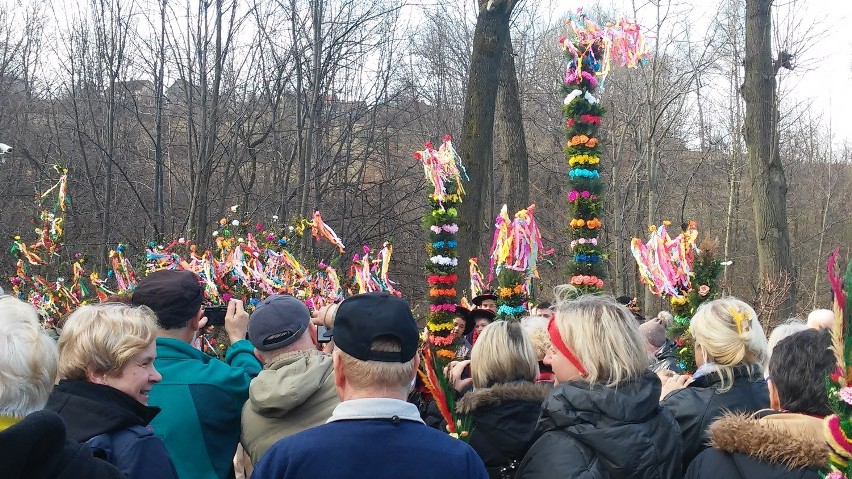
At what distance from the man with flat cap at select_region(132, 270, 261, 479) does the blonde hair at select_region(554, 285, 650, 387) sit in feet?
4.58

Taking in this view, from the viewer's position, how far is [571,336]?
2.91m

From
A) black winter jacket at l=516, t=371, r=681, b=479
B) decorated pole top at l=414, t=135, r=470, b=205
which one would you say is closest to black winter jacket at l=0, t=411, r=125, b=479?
black winter jacket at l=516, t=371, r=681, b=479

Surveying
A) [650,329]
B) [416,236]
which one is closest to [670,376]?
[650,329]

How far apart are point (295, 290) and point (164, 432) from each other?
574cm

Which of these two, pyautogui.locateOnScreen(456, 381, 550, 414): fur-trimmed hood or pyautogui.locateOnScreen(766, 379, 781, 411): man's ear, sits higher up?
pyautogui.locateOnScreen(766, 379, 781, 411): man's ear

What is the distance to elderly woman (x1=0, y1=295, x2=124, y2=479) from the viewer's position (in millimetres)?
1606

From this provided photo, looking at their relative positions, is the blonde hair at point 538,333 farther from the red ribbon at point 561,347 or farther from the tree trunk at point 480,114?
the tree trunk at point 480,114

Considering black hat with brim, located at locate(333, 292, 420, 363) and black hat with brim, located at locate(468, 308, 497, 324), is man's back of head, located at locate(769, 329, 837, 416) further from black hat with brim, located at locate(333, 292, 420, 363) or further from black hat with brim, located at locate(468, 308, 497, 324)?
black hat with brim, located at locate(468, 308, 497, 324)

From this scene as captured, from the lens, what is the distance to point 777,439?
2.39 meters

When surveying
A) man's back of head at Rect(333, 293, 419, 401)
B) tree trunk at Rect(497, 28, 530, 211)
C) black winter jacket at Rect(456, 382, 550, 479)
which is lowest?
black winter jacket at Rect(456, 382, 550, 479)

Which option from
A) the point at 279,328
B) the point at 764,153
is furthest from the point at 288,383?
the point at 764,153

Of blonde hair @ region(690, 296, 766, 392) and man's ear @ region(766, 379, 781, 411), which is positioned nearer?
man's ear @ region(766, 379, 781, 411)

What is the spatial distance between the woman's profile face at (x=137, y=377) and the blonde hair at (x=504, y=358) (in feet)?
4.66

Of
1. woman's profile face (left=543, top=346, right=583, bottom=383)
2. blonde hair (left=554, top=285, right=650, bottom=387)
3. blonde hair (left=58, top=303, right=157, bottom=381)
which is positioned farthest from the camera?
woman's profile face (left=543, top=346, right=583, bottom=383)
